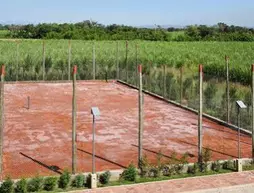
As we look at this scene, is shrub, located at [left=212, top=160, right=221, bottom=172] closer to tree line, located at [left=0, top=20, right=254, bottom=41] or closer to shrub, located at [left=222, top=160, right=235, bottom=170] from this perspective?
shrub, located at [left=222, top=160, right=235, bottom=170]

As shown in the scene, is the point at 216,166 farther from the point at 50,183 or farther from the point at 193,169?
the point at 50,183

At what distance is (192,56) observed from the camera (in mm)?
34969

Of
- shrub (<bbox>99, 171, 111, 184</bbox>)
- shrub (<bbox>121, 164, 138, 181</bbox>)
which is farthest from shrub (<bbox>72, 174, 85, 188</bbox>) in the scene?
shrub (<bbox>121, 164, 138, 181</bbox>)

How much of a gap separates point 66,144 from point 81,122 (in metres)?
2.45

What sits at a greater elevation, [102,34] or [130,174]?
[102,34]

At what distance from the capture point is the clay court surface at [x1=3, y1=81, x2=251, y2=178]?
397 inches

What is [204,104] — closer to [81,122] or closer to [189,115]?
[189,115]

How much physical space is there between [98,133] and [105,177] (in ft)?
13.7

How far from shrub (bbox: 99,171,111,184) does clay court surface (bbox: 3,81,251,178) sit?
2.96ft

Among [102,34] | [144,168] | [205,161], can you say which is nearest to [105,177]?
[144,168]

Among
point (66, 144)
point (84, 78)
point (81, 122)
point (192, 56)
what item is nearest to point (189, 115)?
point (81, 122)

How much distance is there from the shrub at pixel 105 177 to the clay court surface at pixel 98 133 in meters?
0.90

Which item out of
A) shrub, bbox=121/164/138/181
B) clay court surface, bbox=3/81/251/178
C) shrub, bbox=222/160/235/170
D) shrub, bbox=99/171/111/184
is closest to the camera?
shrub, bbox=99/171/111/184

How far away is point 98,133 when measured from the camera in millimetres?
12633
